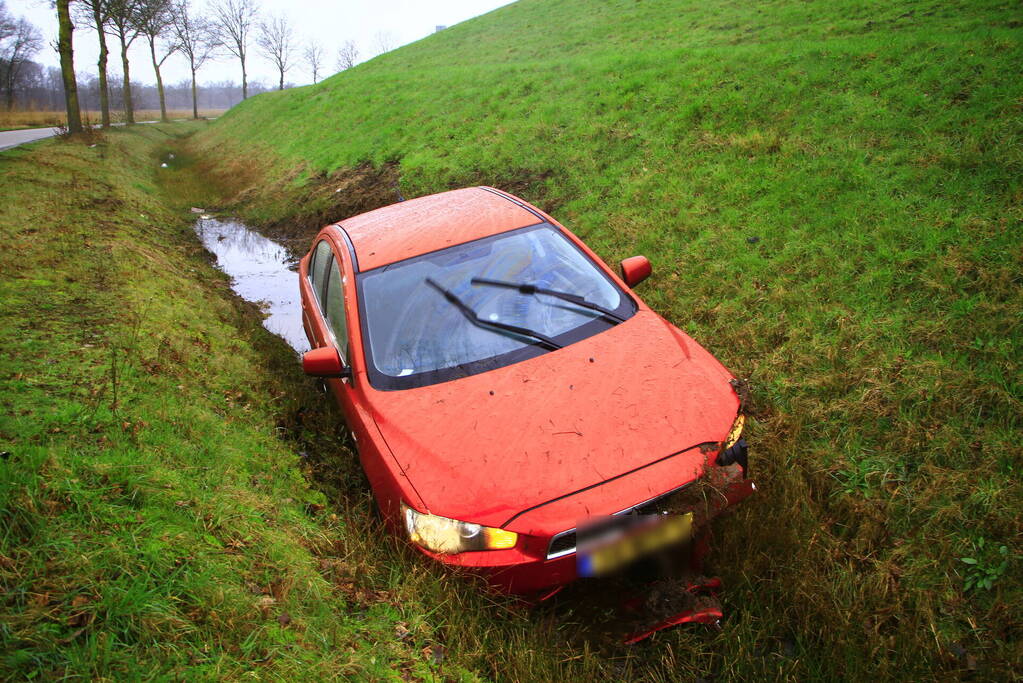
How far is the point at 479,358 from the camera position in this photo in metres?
3.48

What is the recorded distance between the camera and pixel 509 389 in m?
3.23

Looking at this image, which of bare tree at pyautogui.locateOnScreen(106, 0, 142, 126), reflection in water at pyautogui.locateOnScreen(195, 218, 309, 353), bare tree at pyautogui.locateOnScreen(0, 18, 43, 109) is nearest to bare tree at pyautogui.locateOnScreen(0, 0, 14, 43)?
bare tree at pyautogui.locateOnScreen(0, 18, 43, 109)

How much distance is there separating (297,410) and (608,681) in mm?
3289

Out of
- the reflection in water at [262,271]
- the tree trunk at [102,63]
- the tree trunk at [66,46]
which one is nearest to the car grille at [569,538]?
the reflection in water at [262,271]

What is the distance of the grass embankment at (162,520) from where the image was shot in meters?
2.12

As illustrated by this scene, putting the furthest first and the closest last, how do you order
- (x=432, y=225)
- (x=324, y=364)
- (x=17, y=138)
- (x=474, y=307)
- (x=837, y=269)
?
(x=17, y=138) → (x=837, y=269) → (x=432, y=225) → (x=474, y=307) → (x=324, y=364)

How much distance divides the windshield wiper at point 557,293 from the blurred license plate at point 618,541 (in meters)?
1.44

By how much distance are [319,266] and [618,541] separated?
12.1 ft

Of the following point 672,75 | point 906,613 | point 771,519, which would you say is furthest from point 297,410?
point 672,75

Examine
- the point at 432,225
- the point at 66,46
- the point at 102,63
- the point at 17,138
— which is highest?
the point at 102,63

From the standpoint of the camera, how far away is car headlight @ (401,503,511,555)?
103 inches

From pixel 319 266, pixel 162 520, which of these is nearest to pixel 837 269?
pixel 319 266

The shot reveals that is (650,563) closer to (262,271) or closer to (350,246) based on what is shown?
(350,246)

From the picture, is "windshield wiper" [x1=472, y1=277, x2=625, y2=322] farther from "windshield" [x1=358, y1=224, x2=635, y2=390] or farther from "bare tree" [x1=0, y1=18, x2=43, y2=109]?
"bare tree" [x1=0, y1=18, x2=43, y2=109]
